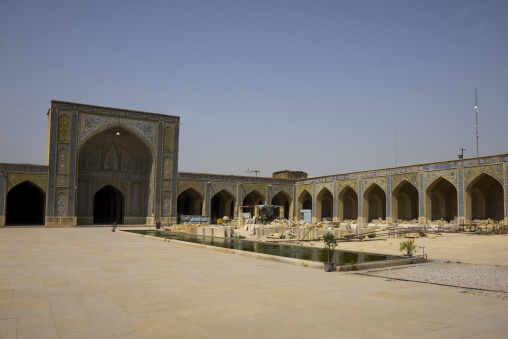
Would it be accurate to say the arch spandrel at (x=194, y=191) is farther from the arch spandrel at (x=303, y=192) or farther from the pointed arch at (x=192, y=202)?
the arch spandrel at (x=303, y=192)

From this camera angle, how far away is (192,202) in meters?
30.6

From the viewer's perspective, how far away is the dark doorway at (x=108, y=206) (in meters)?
27.8

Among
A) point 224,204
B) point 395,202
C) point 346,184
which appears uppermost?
point 346,184

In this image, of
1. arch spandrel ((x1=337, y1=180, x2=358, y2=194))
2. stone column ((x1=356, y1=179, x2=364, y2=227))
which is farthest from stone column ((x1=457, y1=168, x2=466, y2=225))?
arch spandrel ((x1=337, y1=180, x2=358, y2=194))

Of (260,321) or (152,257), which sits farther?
(152,257)

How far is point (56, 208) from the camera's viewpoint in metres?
22.1

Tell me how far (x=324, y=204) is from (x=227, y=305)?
107ft

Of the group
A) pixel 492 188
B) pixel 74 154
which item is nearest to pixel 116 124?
pixel 74 154

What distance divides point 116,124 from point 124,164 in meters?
3.18

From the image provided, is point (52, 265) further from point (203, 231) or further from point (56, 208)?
point (56, 208)

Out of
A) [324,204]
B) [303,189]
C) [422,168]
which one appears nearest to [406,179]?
[422,168]

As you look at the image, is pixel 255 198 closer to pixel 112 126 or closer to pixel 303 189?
pixel 303 189

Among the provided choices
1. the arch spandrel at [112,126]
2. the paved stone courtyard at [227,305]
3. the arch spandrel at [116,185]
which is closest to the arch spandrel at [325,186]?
the arch spandrel at [112,126]

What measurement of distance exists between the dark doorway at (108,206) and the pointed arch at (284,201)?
12.3 m
